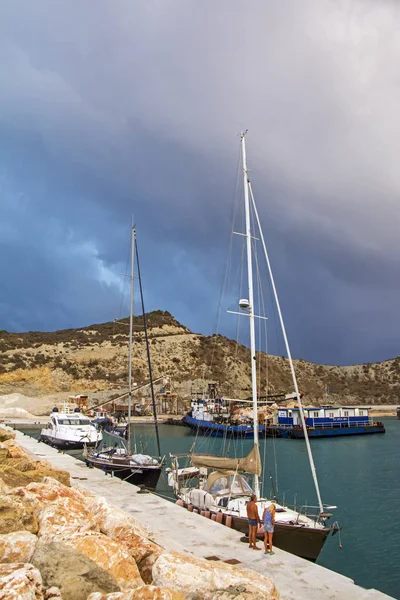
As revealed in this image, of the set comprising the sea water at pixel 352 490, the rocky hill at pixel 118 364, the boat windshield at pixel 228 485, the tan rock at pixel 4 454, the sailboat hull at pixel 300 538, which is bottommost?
the sea water at pixel 352 490

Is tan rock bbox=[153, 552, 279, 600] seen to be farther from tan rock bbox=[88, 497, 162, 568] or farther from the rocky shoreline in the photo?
Result: tan rock bbox=[88, 497, 162, 568]

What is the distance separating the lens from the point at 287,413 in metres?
80.2

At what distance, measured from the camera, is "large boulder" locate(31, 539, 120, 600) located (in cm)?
819

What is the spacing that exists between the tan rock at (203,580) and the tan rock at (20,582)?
2.37 metres

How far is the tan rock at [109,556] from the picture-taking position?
30.3 feet

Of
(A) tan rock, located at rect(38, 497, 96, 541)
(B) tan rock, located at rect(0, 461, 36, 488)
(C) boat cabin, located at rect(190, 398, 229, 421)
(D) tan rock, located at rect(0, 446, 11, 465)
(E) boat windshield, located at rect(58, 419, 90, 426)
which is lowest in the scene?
(A) tan rock, located at rect(38, 497, 96, 541)

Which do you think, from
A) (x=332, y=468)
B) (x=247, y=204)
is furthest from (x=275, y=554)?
(x=332, y=468)

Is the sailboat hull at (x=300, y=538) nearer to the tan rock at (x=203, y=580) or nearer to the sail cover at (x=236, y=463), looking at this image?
the sail cover at (x=236, y=463)

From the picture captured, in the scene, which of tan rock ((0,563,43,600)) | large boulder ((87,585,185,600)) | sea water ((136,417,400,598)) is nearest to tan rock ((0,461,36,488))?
tan rock ((0,563,43,600))

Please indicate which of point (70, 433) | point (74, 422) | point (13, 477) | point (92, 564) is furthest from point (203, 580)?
point (74, 422)

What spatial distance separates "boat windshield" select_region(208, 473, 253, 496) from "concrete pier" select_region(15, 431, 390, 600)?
3.15 m

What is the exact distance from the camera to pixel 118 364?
108m

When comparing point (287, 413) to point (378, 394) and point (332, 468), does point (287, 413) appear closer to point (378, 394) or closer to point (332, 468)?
point (332, 468)

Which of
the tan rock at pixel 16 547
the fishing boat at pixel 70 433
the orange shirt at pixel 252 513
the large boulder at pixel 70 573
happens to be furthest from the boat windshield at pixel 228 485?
the fishing boat at pixel 70 433
